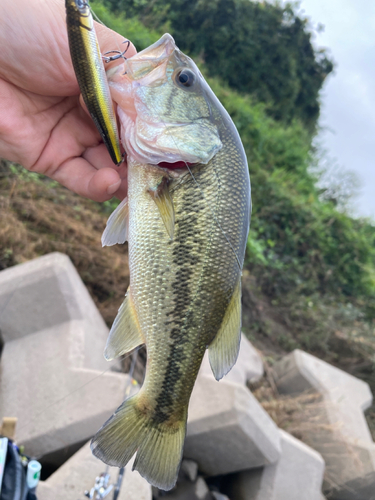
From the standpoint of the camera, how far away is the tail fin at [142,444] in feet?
3.67

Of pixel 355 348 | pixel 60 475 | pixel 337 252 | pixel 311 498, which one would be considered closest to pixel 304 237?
pixel 337 252

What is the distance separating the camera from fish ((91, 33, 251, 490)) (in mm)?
1276

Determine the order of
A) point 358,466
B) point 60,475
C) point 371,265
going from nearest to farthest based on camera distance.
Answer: point 60,475, point 358,466, point 371,265

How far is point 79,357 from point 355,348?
6.12m

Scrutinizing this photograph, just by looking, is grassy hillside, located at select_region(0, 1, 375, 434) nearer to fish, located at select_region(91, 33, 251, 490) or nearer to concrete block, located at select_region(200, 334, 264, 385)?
concrete block, located at select_region(200, 334, 264, 385)

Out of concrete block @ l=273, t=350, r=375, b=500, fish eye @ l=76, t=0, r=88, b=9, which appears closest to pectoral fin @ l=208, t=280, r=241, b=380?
fish eye @ l=76, t=0, r=88, b=9

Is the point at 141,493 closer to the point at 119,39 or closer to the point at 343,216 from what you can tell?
the point at 119,39

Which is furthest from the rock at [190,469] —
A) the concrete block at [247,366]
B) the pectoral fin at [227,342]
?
the pectoral fin at [227,342]

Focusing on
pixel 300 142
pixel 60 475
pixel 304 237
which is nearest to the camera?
pixel 60 475

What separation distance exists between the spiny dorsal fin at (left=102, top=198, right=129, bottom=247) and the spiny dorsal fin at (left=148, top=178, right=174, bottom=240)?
18 centimetres

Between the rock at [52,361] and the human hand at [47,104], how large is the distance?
1.48 meters

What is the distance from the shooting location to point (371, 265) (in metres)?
9.82

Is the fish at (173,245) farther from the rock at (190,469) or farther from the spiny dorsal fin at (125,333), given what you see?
the rock at (190,469)

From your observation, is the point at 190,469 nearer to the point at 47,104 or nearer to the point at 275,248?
the point at 47,104
